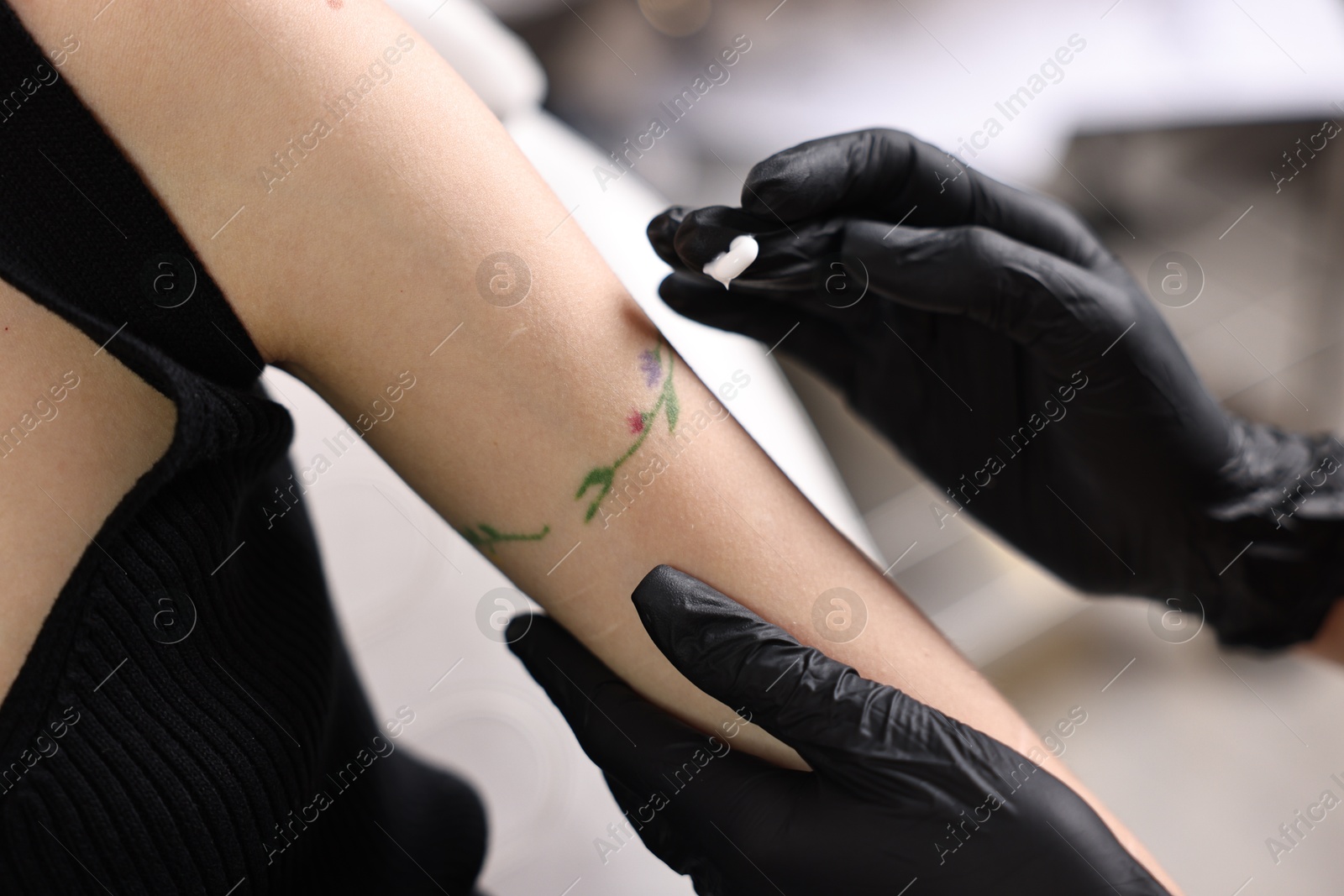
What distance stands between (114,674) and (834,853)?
0.66m

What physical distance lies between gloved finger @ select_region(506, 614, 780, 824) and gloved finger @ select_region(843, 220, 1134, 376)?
0.57 meters

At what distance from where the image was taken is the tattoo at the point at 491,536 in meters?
0.71

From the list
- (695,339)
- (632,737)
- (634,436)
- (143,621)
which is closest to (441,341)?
(634,436)

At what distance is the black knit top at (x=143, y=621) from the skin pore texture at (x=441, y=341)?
0.02 metres

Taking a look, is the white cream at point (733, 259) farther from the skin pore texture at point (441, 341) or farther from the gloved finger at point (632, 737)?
the gloved finger at point (632, 737)

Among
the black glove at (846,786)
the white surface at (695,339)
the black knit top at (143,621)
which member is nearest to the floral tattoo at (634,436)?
the black glove at (846,786)

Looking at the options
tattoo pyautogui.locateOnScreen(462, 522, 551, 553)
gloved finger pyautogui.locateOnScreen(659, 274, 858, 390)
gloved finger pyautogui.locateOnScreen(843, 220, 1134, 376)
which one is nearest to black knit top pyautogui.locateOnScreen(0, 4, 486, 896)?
tattoo pyautogui.locateOnScreen(462, 522, 551, 553)

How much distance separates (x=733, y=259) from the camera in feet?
2.73

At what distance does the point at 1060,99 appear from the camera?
1977mm

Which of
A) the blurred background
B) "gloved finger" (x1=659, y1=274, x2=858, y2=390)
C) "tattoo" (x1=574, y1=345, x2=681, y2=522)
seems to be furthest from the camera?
the blurred background

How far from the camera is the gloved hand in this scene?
3.06 ft

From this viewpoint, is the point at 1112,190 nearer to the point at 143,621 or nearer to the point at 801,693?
the point at 801,693

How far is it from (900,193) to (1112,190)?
129cm

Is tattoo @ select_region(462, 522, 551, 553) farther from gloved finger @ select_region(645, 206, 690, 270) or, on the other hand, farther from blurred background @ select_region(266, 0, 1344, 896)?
blurred background @ select_region(266, 0, 1344, 896)
